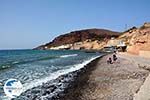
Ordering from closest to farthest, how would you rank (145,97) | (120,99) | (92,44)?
(145,97), (120,99), (92,44)

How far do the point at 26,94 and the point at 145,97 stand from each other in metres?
7.08

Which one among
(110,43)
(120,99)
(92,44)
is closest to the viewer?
(120,99)

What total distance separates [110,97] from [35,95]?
14.3 ft

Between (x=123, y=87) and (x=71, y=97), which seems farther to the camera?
(x=123, y=87)

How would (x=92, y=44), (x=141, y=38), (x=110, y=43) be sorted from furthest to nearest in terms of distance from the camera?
(x=92, y=44) → (x=110, y=43) → (x=141, y=38)

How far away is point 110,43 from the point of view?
158500 millimetres

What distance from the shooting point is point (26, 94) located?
686 inches

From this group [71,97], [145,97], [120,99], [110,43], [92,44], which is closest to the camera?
[145,97]

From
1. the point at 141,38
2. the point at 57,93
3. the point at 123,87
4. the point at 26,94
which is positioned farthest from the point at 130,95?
the point at 141,38

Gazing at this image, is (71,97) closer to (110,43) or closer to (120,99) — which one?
(120,99)

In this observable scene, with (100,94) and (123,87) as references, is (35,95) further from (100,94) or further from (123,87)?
(123,87)

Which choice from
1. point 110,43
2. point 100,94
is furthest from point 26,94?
point 110,43

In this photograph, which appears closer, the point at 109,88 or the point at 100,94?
the point at 100,94

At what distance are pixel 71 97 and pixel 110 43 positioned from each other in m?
144
